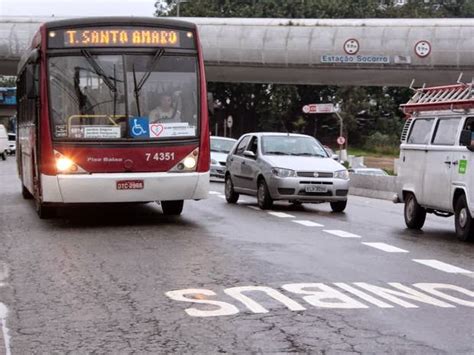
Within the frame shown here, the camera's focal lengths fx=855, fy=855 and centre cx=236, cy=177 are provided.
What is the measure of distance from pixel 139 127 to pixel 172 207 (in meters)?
2.57

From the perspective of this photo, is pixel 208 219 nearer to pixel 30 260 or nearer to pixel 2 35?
pixel 30 260

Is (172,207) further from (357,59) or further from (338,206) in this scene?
(357,59)

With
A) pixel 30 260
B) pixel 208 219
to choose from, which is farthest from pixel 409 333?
pixel 208 219

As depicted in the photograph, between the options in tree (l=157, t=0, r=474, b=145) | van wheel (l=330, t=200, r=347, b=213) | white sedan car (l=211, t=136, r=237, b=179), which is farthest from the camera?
tree (l=157, t=0, r=474, b=145)

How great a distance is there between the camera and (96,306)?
7422 millimetres

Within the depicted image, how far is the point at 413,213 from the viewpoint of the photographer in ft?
47.1

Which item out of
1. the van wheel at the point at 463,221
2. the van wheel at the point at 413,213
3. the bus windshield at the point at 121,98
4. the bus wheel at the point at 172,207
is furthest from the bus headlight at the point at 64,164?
the van wheel at the point at 463,221

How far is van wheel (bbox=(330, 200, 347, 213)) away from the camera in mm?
17734

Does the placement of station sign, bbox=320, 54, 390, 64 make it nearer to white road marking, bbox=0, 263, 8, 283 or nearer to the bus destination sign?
the bus destination sign

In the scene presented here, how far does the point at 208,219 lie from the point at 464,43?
28.9 meters

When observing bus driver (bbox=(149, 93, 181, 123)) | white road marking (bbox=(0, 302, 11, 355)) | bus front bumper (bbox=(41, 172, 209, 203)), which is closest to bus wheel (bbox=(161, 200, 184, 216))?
bus front bumper (bbox=(41, 172, 209, 203))

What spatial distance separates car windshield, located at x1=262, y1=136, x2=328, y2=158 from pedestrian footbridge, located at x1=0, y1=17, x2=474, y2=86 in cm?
2423

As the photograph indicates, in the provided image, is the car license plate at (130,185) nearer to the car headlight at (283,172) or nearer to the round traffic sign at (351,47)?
the car headlight at (283,172)

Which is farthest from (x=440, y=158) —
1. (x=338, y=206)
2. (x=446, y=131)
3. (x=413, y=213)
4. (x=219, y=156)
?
(x=219, y=156)
